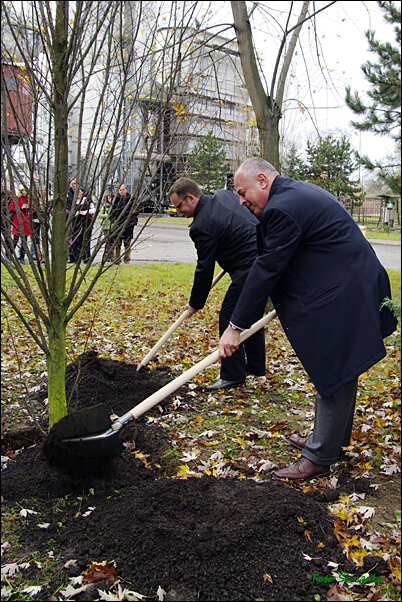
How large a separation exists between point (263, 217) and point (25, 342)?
447cm

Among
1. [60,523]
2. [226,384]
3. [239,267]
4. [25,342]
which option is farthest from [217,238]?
[25,342]

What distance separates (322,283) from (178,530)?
1636 mm

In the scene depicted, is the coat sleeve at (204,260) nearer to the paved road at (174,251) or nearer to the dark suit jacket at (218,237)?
the dark suit jacket at (218,237)

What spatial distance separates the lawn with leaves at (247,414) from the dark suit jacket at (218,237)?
31.5 inches

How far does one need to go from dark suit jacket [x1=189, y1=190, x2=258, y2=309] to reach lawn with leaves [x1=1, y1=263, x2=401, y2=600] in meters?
0.80

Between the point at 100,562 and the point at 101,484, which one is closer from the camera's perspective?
the point at 100,562

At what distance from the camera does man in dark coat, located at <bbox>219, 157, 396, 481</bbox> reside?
120 inches

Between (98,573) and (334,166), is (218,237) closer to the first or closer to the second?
(98,573)

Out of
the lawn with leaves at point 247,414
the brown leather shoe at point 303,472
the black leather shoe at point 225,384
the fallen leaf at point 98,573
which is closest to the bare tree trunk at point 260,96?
the lawn with leaves at point 247,414

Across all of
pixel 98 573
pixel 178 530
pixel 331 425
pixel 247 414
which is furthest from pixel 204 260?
pixel 98 573

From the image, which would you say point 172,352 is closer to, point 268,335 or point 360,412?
point 268,335

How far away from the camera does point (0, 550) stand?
2719 millimetres

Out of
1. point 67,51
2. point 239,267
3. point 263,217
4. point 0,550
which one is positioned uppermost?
point 67,51

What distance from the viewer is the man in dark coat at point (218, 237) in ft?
15.1
